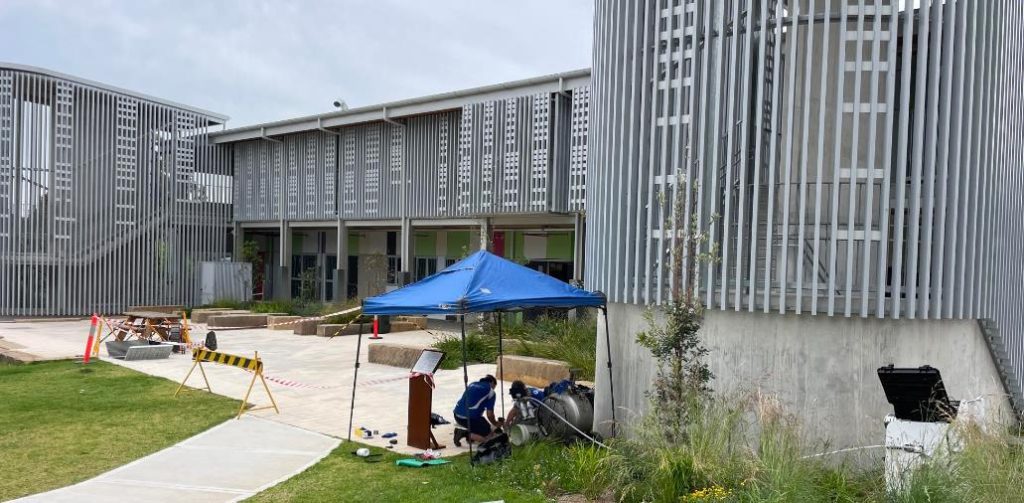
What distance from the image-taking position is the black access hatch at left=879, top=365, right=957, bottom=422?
5855 mm

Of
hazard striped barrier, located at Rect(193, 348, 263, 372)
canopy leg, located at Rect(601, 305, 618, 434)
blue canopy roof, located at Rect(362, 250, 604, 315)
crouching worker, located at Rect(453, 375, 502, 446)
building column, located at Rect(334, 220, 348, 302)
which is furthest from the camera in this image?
building column, located at Rect(334, 220, 348, 302)

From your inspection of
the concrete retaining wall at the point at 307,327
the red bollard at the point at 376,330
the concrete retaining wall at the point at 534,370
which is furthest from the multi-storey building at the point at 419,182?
the concrete retaining wall at the point at 534,370

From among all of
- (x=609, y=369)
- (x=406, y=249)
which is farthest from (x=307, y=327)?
(x=609, y=369)

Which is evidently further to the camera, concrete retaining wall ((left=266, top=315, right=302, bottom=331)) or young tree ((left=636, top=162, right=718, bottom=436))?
concrete retaining wall ((left=266, top=315, right=302, bottom=331))

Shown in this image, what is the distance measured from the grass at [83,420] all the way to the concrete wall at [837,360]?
6.70 meters

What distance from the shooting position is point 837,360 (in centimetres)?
713

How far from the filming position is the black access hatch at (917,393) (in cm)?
586

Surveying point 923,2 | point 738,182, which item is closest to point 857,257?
point 738,182

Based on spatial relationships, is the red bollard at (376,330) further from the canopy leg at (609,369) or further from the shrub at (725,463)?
the shrub at (725,463)

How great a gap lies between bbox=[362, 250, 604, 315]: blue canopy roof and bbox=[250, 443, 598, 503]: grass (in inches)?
63.5

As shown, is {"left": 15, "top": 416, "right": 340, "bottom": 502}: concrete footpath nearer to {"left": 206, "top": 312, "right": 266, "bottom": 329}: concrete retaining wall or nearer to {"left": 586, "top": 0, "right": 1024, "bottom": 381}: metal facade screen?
{"left": 586, "top": 0, "right": 1024, "bottom": 381}: metal facade screen

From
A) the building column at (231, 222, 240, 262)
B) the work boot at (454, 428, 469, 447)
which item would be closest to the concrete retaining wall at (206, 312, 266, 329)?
the building column at (231, 222, 240, 262)

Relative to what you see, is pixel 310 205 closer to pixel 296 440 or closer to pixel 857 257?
pixel 296 440

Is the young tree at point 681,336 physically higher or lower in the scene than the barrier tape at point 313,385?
higher
